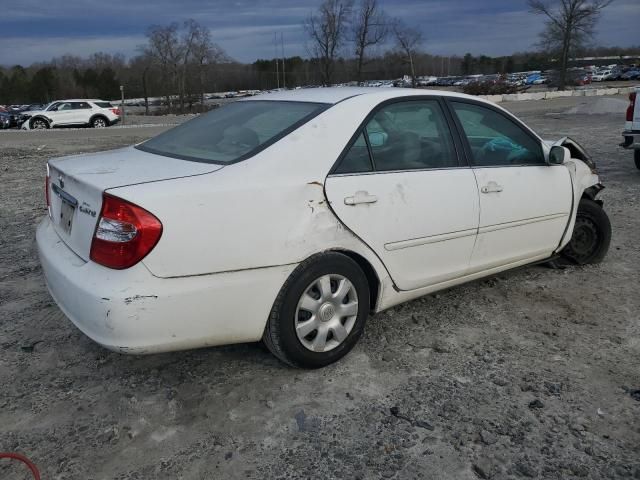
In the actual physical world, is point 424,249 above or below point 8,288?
above

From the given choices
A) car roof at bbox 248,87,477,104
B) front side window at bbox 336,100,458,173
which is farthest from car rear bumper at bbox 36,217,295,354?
Result: car roof at bbox 248,87,477,104

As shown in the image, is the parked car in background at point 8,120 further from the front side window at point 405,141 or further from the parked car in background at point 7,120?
the front side window at point 405,141

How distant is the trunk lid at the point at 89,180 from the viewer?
271cm

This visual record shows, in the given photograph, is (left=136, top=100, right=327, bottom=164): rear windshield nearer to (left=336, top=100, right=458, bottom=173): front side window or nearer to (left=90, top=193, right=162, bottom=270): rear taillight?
(left=336, top=100, right=458, bottom=173): front side window

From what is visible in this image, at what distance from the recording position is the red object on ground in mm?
2340

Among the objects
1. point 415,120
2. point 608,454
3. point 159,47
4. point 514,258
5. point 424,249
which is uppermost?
point 159,47

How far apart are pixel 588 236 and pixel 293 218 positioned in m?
3.15

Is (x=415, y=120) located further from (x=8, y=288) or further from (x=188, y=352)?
(x=8, y=288)

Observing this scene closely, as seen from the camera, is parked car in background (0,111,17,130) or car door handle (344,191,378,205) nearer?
car door handle (344,191,378,205)

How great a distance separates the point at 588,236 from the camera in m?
4.83

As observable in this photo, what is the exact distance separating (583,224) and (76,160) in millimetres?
3952

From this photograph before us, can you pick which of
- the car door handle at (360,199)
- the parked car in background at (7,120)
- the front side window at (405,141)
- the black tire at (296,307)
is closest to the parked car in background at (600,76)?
the parked car in background at (7,120)

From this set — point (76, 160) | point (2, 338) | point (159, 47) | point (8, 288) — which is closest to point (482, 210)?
point (76, 160)

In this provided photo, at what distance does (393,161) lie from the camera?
3332 millimetres
